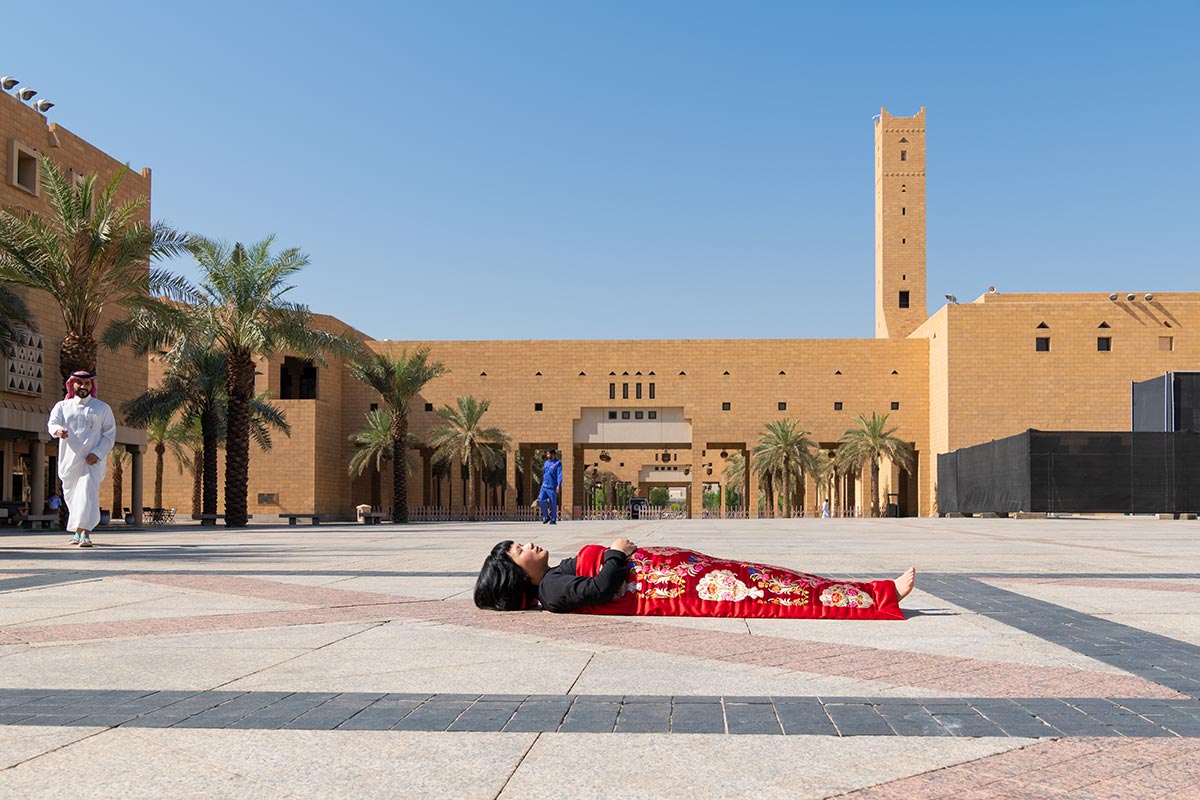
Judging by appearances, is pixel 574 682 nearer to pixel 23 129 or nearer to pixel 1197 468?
pixel 23 129

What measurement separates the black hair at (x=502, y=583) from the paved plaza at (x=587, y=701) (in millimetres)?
117

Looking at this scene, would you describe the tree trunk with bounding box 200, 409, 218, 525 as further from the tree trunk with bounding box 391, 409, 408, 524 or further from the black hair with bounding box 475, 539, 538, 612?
the black hair with bounding box 475, 539, 538, 612

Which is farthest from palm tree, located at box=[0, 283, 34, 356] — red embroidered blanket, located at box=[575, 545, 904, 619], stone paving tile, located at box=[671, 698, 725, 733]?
stone paving tile, located at box=[671, 698, 725, 733]

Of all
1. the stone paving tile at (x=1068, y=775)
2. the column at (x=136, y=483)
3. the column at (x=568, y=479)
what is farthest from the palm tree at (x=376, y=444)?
the stone paving tile at (x=1068, y=775)

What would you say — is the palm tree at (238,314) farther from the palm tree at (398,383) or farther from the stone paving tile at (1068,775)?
the stone paving tile at (1068,775)

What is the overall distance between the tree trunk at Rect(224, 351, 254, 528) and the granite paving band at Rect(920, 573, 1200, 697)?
26.8 m

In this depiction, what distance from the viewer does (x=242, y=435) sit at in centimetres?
3219

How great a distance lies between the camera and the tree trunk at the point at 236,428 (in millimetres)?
31922

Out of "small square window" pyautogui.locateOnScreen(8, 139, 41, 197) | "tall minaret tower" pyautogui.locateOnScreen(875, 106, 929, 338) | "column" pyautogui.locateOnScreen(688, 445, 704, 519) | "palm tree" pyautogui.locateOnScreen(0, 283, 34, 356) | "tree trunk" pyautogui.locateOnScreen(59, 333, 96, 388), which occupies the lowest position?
"column" pyautogui.locateOnScreen(688, 445, 704, 519)

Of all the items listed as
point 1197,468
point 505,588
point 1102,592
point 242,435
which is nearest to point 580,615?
point 505,588

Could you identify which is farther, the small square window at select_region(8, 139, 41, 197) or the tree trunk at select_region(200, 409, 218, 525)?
the tree trunk at select_region(200, 409, 218, 525)

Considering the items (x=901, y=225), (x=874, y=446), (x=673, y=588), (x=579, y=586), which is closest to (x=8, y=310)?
(x=579, y=586)

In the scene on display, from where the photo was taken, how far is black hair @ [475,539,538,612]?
6609 millimetres

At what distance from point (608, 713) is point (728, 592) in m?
2.82
